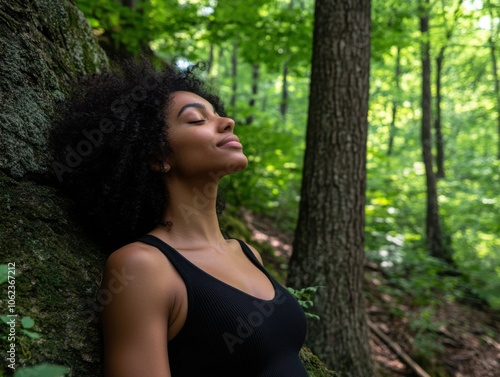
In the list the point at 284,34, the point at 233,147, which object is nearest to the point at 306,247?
the point at 233,147

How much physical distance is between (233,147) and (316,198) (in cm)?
231

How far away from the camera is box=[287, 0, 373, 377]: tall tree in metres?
4.04

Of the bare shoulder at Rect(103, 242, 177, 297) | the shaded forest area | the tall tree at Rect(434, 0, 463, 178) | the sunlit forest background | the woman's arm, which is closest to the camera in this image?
the woman's arm

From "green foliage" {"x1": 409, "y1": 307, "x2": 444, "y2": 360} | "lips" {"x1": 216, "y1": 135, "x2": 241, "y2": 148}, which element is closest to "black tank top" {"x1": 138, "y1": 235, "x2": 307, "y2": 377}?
"lips" {"x1": 216, "y1": 135, "x2": 241, "y2": 148}

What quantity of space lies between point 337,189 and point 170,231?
251 centimetres

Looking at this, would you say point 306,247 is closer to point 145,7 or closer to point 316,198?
point 316,198

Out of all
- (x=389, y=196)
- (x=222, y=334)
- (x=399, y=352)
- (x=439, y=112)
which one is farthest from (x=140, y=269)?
(x=439, y=112)

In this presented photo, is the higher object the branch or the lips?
the lips

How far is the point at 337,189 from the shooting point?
4156mm

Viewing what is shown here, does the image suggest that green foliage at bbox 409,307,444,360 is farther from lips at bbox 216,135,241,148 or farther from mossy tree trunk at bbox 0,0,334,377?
lips at bbox 216,135,241,148

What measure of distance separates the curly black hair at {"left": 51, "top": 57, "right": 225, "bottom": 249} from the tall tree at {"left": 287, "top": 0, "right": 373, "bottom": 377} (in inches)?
93.4

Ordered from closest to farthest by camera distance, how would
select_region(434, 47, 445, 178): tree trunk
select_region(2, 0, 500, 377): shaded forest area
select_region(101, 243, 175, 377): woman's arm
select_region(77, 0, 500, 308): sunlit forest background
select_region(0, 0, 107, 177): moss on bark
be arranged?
select_region(101, 243, 175, 377): woman's arm < select_region(0, 0, 107, 177): moss on bark < select_region(2, 0, 500, 377): shaded forest area < select_region(77, 0, 500, 308): sunlit forest background < select_region(434, 47, 445, 178): tree trunk

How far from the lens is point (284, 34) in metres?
6.43

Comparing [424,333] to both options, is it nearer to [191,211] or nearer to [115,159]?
[191,211]
